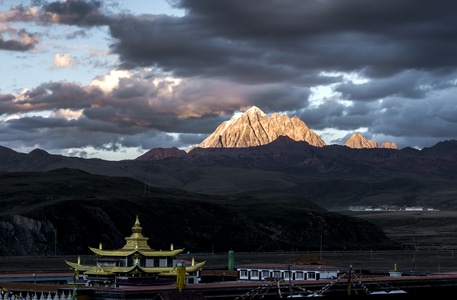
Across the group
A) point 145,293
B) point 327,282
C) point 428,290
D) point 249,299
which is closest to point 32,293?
point 145,293

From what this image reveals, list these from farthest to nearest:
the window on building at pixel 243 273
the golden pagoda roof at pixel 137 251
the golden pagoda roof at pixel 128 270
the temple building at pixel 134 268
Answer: the window on building at pixel 243 273 → the golden pagoda roof at pixel 137 251 → the golden pagoda roof at pixel 128 270 → the temple building at pixel 134 268

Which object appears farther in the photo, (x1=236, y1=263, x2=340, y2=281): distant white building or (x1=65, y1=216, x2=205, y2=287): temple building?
(x1=236, y1=263, x2=340, y2=281): distant white building

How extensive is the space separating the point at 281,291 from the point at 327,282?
9056 millimetres

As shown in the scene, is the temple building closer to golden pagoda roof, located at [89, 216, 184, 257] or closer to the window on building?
golden pagoda roof, located at [89, 216, 184, 257]

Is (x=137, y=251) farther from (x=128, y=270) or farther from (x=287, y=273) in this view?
(x=287, y=273)

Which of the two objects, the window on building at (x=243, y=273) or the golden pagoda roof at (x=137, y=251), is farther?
the window on building at (x=243, y=273)

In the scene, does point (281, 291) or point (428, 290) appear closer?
point (281, 291)

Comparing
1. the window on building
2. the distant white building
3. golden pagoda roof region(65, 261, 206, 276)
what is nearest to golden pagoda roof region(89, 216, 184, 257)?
golden pagoda roof region(65, 261, 206, 276)

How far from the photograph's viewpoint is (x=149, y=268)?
95562 millimetres

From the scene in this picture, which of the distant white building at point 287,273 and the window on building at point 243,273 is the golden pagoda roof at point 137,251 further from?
the window on building at point 243,273

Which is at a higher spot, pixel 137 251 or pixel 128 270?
pixel 137 251

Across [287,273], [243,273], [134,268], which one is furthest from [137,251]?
[243,273]

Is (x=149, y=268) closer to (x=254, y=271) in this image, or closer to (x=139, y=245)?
(x=139, y=245)

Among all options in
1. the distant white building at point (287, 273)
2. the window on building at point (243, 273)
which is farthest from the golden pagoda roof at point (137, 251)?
the window on building at point (243, 273)
